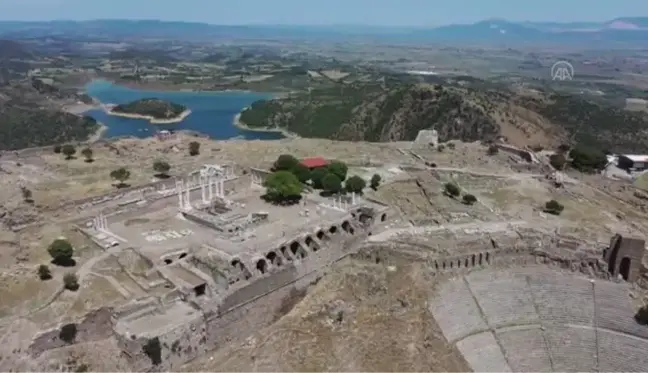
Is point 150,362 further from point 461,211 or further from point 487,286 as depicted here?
point 461,211

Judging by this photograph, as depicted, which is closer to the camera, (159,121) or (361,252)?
(361,252)

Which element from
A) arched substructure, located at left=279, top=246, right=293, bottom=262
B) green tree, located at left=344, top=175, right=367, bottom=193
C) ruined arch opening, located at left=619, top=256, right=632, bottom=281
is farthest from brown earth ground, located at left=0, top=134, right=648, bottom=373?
ruined arch opening, located at left=619, top=256, right=632, bottom=281

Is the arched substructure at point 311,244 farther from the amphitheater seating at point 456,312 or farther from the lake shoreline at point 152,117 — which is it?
the lake shoreline at point 152,117

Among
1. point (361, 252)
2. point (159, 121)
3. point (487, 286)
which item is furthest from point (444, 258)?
point (159, 121)

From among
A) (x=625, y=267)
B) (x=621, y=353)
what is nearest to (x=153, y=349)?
(x=621, y=353)

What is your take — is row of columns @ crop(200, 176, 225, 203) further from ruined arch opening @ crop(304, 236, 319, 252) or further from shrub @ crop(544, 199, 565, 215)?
shrub @ crop(544, 199, 565, 215)
